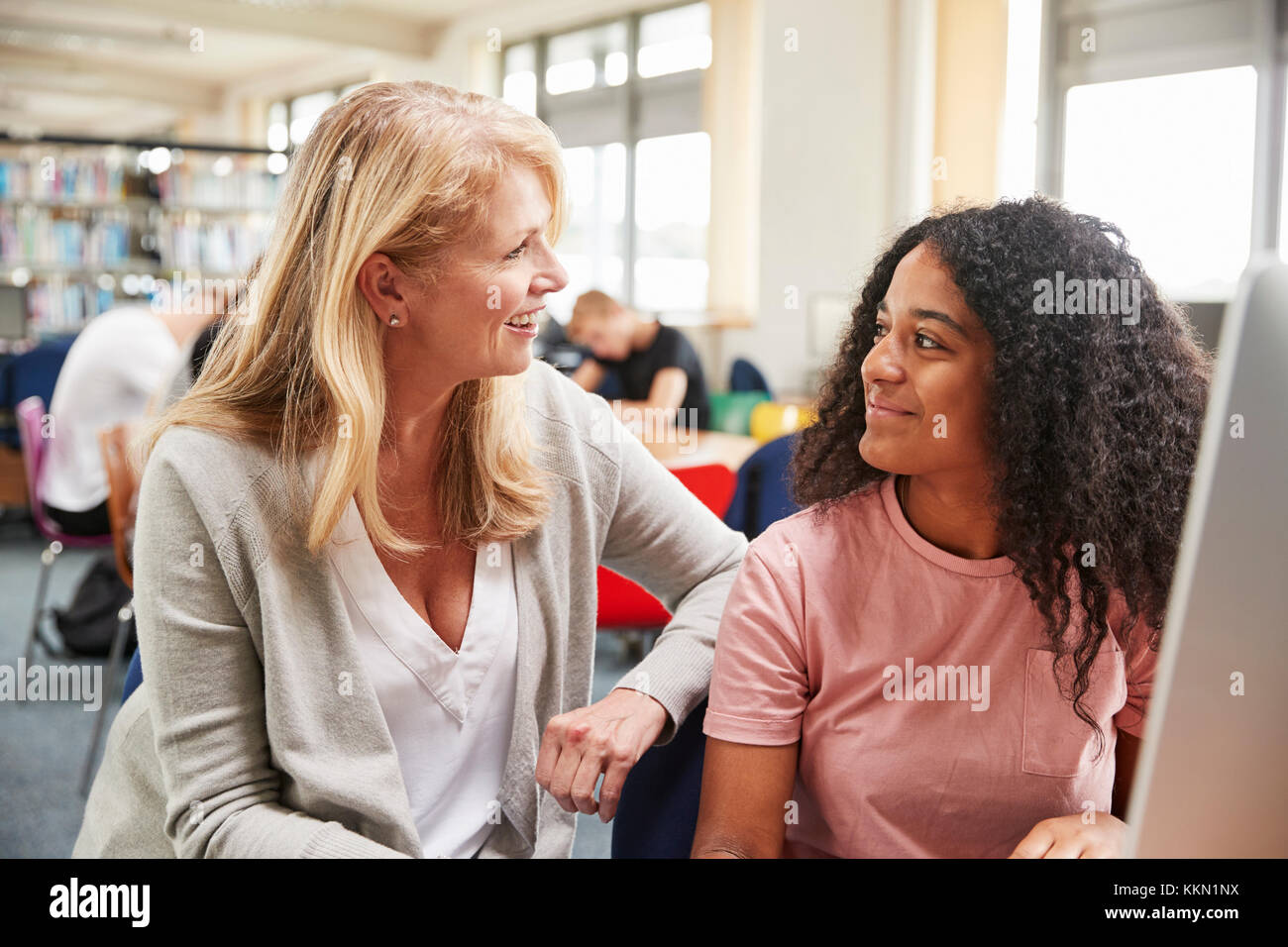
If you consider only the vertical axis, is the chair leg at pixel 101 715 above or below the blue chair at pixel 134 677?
below

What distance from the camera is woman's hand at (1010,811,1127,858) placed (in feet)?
2.68

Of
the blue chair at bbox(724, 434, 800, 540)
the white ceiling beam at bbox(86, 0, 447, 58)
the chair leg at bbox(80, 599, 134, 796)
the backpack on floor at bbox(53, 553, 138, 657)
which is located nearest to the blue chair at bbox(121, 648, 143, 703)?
the blue chair at bbox(724, 434, 800, 540)

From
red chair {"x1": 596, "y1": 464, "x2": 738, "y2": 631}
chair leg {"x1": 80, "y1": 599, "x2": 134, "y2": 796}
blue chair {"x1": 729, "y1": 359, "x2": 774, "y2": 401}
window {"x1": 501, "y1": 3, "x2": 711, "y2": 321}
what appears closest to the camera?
red chair {"x1": 596, "y1": 464, "x2": 738, "y2": 631}

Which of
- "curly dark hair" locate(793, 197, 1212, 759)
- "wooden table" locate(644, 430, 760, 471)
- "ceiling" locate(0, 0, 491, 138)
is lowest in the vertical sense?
"wooden table" locate(644, 430, 760, 471)

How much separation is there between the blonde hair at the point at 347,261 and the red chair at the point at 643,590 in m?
1.11

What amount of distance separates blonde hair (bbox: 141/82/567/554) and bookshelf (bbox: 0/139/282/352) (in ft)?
19.4

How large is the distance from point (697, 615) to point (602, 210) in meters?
6.54

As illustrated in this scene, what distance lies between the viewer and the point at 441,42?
306 inches

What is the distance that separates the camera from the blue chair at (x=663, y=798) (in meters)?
0.98

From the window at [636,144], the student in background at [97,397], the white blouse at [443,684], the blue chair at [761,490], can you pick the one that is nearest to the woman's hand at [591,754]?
the white blouse at [443,684]

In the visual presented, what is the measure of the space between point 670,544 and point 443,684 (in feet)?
1.02

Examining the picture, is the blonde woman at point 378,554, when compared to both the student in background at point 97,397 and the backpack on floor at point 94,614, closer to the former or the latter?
the student in background at point 97,397

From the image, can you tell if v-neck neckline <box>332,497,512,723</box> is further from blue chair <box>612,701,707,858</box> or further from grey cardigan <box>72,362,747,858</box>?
blue chair <box>612,701,707,858</box>

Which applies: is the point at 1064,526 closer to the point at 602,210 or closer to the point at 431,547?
the point at 431,547
